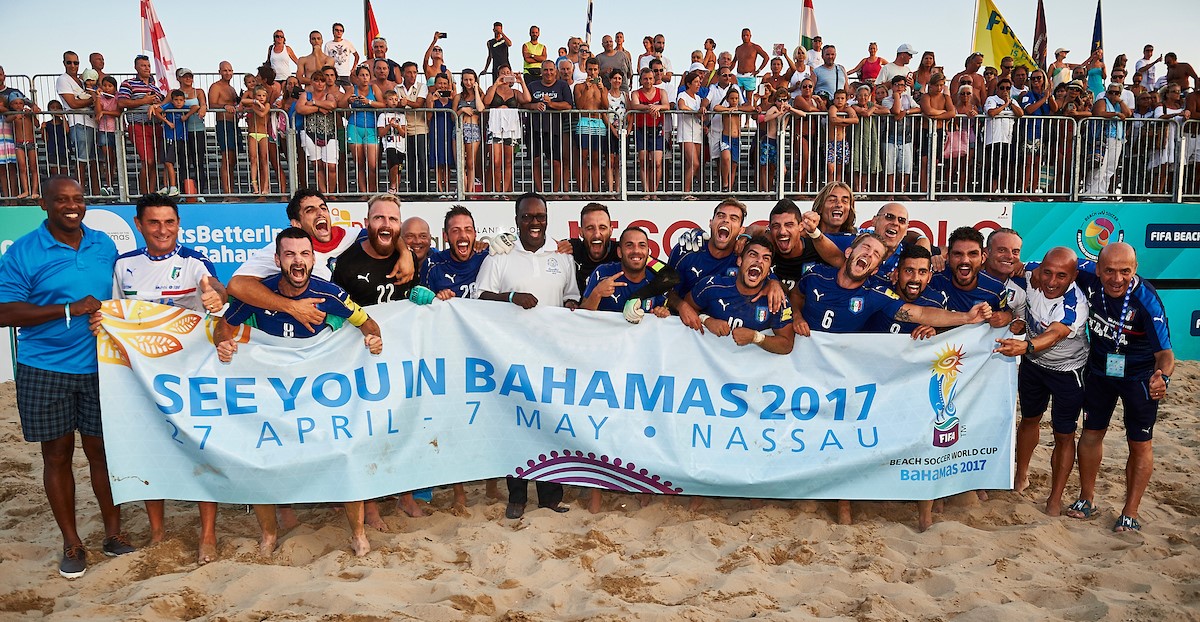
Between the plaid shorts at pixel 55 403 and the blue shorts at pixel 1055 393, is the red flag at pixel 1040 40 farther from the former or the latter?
the plaid shorts at pixel 55 403

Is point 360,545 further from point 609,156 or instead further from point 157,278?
point 609,156

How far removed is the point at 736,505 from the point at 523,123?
6463 millimetres

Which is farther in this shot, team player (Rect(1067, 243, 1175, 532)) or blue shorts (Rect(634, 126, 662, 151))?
blue shorts (Rect(634, 126, 662, 151))

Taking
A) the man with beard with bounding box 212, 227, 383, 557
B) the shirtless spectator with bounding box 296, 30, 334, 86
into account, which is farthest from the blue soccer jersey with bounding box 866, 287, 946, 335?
the shirtless spectator with bounding box 296, 30, 334, 86

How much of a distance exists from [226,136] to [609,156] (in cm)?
449

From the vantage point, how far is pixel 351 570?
4.38 metres

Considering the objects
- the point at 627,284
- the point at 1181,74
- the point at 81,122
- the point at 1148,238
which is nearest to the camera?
the point at 627,284

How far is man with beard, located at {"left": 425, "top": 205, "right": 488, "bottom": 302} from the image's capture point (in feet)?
17.2

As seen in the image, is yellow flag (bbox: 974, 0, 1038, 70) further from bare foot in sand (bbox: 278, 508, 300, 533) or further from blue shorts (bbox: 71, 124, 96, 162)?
bare foot in sand (bbox: 278, 508, 300, 533)

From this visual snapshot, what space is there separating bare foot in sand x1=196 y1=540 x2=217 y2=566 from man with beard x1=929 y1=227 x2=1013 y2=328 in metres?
4.35

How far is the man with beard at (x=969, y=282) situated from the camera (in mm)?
5035

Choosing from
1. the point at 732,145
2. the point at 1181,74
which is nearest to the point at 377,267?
the point at 732,145

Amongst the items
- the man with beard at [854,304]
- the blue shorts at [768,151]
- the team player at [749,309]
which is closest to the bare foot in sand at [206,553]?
the team player at [749,309]

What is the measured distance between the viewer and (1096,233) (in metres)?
11.2
